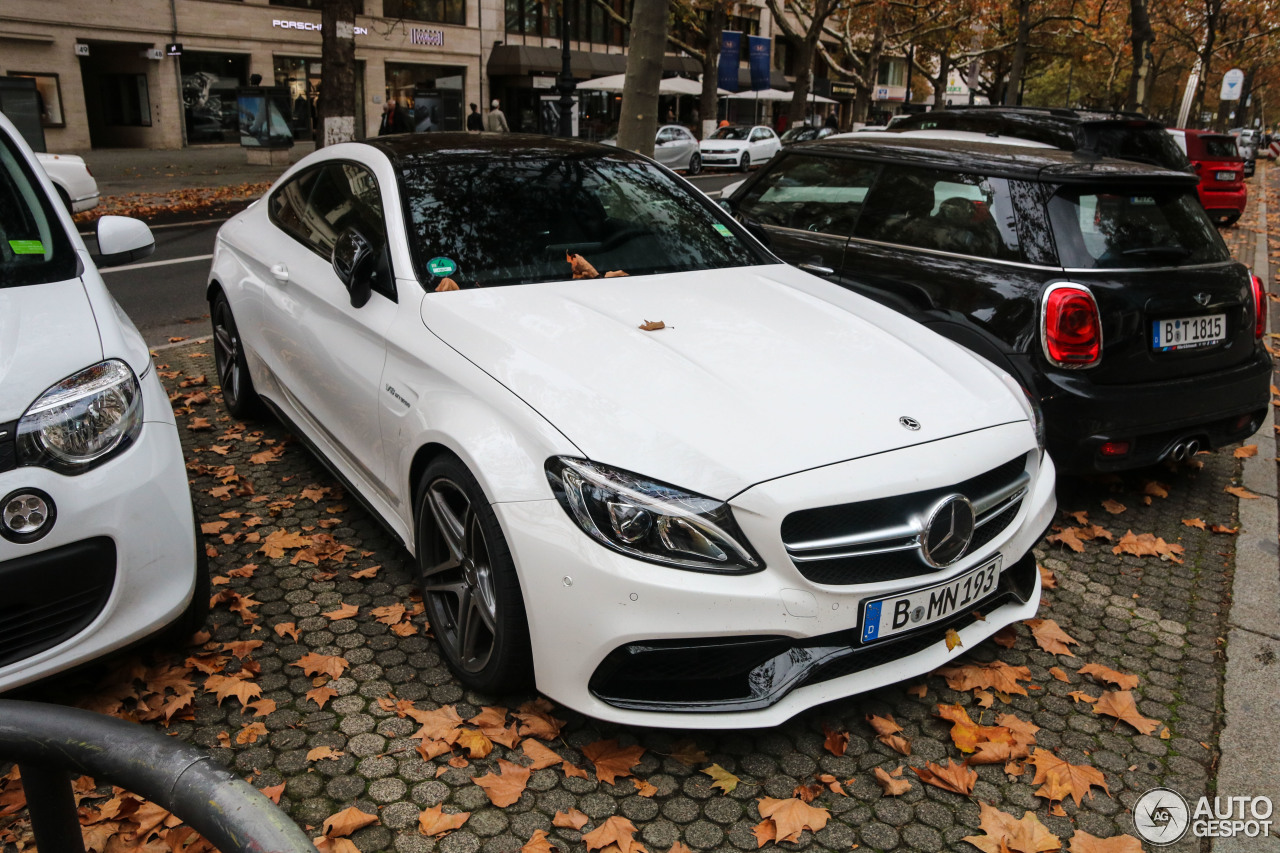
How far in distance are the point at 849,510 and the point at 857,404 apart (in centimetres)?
40

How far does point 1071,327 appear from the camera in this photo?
4.28 meters

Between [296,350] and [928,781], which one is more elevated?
[296,350]

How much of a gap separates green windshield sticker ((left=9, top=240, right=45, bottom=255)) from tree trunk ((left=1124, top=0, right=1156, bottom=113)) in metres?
21.4

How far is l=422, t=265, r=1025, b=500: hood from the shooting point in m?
2.65

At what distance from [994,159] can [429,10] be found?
39.3m

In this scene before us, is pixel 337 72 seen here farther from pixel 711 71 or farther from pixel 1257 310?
pixel 711 71

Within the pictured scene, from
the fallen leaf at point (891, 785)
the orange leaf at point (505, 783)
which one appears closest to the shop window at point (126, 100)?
the orange leaf at point (505, 783)

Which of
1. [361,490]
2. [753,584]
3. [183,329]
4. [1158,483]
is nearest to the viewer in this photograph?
[753,584]

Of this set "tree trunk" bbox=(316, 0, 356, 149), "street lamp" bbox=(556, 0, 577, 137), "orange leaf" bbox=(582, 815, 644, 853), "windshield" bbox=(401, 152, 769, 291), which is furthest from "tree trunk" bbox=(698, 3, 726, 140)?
"orange leaf" bbox=(582, 815, 644, 853)

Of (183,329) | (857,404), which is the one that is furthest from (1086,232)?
(183,329)

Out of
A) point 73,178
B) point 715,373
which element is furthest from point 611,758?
point 73,178

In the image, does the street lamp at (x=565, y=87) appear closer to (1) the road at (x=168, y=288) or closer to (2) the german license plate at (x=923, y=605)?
(1) the road at (x=168, y=288)

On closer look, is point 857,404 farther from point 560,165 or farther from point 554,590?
point 560,165

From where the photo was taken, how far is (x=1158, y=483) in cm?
528
